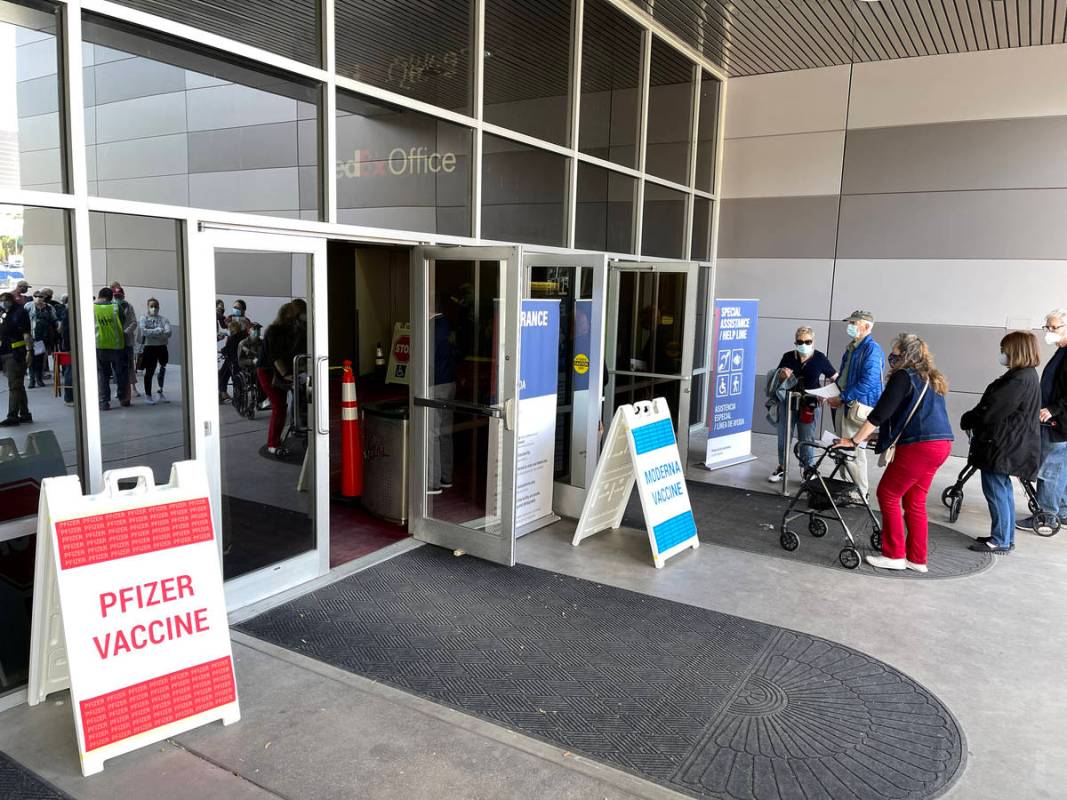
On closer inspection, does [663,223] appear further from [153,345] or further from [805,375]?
[153,345]

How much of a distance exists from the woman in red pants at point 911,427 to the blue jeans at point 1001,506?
853 millimetres

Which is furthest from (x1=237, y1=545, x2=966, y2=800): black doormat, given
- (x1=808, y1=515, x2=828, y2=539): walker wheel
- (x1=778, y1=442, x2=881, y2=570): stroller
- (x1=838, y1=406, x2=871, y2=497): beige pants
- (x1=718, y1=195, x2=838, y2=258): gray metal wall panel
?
(x1=718, y1=195, x2=838, y2=258): gray metal wall panel

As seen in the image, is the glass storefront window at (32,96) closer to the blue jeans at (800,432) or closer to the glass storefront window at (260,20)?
the glass storefront window at (260,20)

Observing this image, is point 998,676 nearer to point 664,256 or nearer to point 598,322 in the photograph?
point 598,322

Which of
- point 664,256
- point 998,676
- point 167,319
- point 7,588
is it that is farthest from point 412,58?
point 998,676

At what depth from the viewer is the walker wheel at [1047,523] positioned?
5.89m

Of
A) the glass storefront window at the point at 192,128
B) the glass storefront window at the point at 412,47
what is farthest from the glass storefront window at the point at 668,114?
the glass storefront window at the point at 192,128

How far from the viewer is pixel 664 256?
8.52m

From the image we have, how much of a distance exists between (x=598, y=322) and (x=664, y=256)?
3.09 meters

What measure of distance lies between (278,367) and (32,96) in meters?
1.69

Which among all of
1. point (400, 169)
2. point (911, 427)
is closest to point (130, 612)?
point (400, 169)

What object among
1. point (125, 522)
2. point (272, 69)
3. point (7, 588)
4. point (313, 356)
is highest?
point (272, 69)

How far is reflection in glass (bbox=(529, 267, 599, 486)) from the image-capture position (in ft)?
19.5

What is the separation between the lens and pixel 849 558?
5035mm
